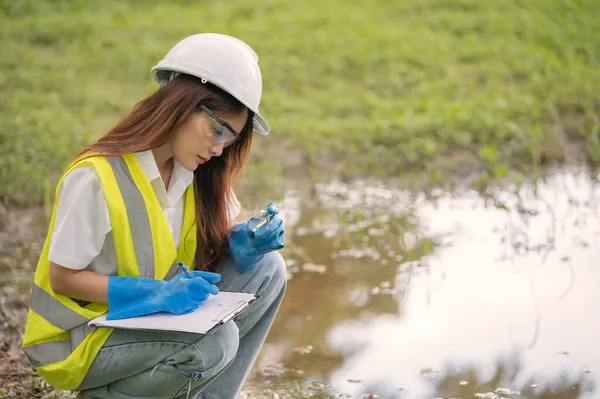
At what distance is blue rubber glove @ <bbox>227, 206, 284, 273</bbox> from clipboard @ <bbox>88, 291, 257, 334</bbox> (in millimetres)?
213

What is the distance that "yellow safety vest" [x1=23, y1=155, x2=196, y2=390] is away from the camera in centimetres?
252

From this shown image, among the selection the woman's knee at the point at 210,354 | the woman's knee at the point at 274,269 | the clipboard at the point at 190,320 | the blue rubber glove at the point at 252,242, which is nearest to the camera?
the clipboard at the point at 190,320

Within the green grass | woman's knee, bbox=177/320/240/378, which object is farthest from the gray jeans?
the green grass

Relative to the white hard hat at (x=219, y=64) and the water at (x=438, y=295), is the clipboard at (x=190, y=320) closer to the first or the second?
the white hard hat at (x=219, y=64)

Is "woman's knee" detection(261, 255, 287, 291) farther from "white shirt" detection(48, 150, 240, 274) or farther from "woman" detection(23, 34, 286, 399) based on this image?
"white shirt" detection(48, 150, 240, 274)

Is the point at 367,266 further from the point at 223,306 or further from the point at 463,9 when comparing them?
the point at 463,9

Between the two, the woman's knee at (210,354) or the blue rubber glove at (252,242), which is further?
the blue rubber glove at (252,242)

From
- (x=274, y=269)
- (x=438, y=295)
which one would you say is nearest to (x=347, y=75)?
(x=438, y=295)

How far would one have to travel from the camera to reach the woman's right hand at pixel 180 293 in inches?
97.3

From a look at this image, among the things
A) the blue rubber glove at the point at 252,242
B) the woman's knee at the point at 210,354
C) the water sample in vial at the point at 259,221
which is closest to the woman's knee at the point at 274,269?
the blue rubber glove at the point at 252,242

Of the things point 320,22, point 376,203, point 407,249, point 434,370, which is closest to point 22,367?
point 434,370

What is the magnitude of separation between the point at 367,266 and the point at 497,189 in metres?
1.28

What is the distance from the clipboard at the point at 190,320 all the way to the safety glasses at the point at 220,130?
49cm

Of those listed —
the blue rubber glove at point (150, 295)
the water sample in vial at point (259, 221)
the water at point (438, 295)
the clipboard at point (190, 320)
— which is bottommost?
the water at point (438, 295)
